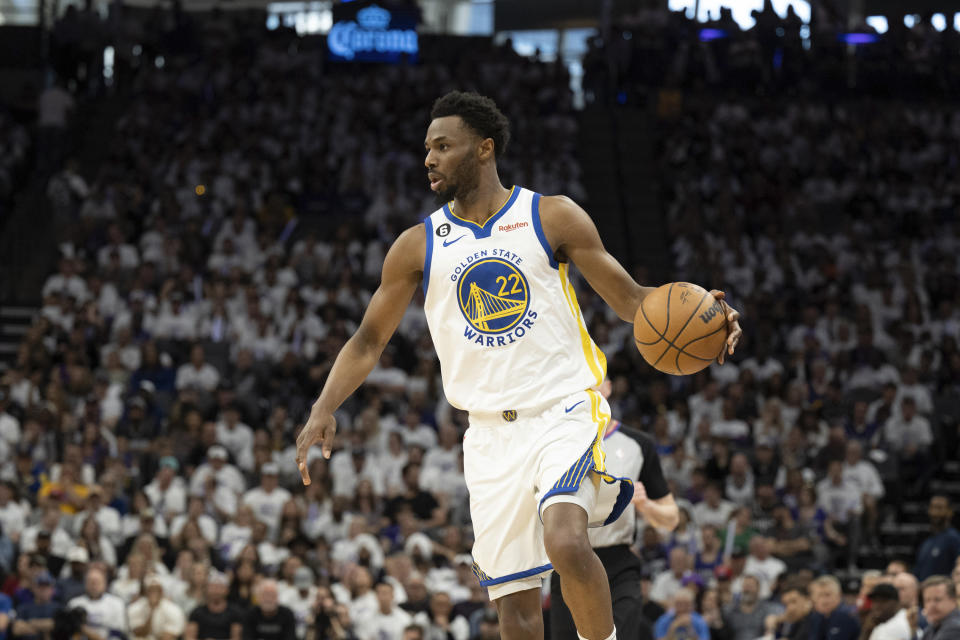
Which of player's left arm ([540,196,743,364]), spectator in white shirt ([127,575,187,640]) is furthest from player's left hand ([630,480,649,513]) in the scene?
spectator in white shirt ([127,575,187,640])

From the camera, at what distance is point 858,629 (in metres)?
10.0

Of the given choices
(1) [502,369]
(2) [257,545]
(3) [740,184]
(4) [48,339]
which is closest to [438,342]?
(1) [502,369]

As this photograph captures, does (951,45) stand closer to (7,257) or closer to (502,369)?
(7,257)

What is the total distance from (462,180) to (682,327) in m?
1.08

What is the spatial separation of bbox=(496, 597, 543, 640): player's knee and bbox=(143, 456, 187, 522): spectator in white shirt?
29.8 ft

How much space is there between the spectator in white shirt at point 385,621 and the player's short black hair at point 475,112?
7561 millimetres

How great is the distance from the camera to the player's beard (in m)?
4.86

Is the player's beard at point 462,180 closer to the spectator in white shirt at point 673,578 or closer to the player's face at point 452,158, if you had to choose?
the player's face at point 452,158

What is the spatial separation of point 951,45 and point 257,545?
655 inches

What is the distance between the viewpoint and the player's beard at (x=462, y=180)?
486 cm

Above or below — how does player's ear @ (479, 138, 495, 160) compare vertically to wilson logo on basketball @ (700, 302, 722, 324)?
above

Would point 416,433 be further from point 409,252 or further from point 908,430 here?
point 409,252

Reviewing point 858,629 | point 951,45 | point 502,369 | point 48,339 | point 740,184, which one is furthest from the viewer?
point 951,45

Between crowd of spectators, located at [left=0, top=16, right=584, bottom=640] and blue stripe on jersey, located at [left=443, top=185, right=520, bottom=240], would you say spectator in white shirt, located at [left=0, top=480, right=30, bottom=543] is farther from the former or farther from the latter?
blue stripe on jersey, located at [left=443, top=185, right=520, bottom=240]
